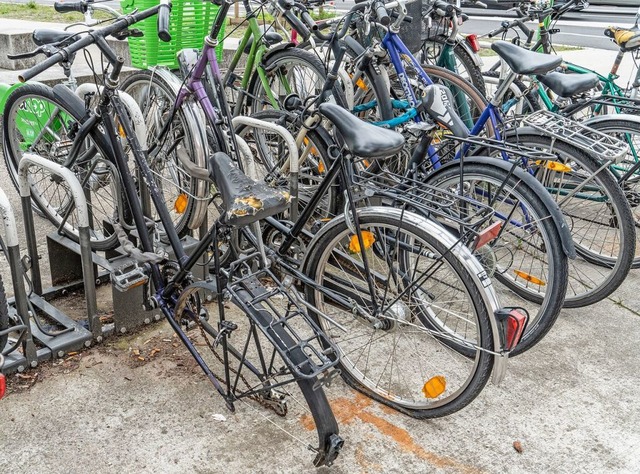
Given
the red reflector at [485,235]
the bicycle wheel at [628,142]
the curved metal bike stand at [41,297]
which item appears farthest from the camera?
the bicycle wheel at [628,142]

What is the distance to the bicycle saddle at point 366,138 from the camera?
2402mm

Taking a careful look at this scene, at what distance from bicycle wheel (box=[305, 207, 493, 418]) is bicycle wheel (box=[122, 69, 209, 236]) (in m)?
0.87

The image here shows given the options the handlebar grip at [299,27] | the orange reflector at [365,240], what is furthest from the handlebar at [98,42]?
the orange reflector at [365,240]

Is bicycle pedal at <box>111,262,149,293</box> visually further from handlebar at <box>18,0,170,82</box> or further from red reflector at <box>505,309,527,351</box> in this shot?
red reflector at <box>505,309,527,351</box>

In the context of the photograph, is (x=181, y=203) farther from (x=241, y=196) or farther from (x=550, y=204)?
(x=550, y=204)

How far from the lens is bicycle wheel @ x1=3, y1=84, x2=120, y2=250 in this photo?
10.8 feet

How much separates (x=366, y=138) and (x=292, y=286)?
2.53ft

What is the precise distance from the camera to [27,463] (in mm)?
2414

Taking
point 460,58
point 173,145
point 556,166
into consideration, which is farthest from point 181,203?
point 460,58

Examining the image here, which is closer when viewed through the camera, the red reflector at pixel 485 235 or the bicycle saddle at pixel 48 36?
the red reflector at pixel 485 235

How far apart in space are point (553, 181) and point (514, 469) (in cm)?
216

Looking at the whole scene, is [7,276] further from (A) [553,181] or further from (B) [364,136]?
(A) [553,181]

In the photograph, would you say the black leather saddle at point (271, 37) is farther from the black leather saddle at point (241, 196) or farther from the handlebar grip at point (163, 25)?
the black leather saddle at point (241, 196)

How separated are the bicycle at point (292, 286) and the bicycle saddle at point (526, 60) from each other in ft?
3.90
